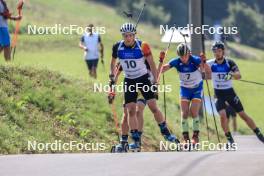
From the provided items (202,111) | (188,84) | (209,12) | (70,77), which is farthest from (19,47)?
(209,12)

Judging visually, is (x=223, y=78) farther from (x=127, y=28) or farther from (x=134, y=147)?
(x=127, y=28)

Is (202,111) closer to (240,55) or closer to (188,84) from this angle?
(188,84)

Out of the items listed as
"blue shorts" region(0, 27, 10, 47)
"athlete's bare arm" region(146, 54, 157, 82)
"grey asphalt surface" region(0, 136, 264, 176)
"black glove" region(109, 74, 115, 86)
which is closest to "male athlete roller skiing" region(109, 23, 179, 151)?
"athlete's bare arm" region(146, 54, 157, 82)

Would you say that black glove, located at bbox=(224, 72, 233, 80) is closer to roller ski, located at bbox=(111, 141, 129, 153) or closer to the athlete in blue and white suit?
the athlete in blue and white suit

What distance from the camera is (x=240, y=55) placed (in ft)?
267

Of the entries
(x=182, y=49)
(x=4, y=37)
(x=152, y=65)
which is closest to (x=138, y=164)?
(x=152, y=65)

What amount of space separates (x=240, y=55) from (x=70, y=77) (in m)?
64.2

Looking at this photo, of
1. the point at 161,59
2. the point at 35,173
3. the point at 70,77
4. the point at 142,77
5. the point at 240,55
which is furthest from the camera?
the point at 240,55

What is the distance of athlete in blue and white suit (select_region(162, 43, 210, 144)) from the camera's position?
49.9ft

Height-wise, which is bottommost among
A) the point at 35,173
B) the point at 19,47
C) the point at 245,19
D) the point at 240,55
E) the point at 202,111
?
the point at 35,173

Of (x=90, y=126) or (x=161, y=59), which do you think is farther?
(x=90, y=126)

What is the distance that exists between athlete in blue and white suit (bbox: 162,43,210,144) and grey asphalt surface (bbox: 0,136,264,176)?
4.21m

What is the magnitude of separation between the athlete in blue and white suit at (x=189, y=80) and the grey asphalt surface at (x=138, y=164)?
421 centimetres

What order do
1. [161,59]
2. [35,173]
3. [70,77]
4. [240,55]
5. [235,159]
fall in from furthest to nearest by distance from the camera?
1. [240,55]
2. [70,77]
3. [161,59]
4. [235,159]
5. [35,173]
